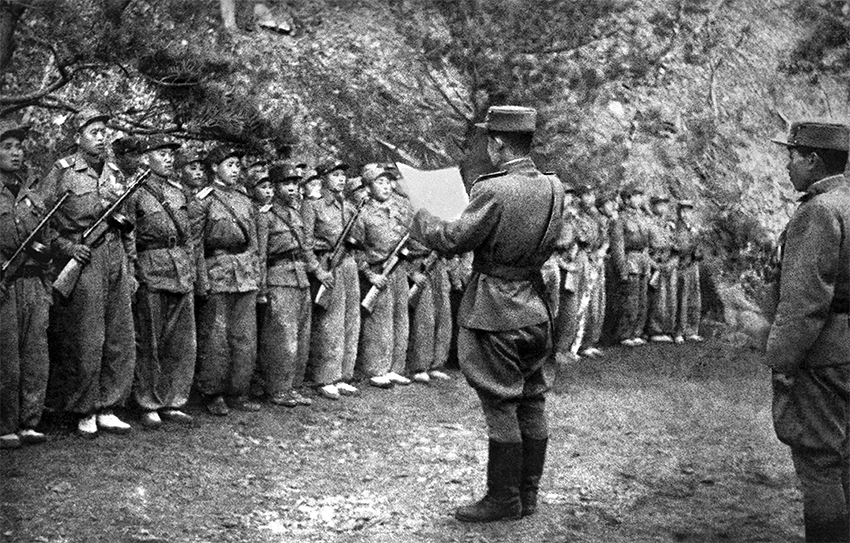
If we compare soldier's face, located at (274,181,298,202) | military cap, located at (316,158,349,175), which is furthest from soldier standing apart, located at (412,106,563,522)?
military cap, located at (316,158,349,175)

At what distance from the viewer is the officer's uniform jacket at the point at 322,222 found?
28.4ft

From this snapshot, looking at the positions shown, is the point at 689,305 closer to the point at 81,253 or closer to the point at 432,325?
the point at 432,325

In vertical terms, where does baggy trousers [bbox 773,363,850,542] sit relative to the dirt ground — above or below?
above

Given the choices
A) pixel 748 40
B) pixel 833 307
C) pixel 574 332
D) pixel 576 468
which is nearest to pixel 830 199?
pixel 833 307

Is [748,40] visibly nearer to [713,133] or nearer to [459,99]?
[713,133]

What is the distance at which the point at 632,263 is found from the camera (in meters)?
11.8

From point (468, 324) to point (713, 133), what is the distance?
11.8 feet

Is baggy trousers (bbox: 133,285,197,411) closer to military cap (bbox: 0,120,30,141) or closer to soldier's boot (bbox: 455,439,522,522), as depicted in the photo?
military cap (bbox: 0,120,30,141)

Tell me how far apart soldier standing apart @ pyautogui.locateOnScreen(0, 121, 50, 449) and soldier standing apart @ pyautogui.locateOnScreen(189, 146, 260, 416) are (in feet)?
4.72

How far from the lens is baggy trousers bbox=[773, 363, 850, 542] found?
16.6 feet

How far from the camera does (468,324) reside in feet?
18.7

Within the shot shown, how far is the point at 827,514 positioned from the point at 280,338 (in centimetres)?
451

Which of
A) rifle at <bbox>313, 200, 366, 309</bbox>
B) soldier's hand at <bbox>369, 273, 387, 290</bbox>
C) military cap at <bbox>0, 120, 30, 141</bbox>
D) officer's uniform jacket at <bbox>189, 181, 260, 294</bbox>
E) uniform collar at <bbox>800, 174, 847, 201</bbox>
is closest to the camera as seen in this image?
uniform collar at <bbox>800, 174, 847, 201</bbox>

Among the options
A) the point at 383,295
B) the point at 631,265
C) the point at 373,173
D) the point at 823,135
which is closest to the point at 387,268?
the point at 383,295
